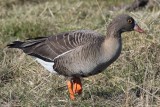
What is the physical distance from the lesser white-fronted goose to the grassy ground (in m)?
0.30

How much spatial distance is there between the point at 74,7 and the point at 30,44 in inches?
171

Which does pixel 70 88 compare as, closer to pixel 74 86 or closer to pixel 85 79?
pixel 74 86

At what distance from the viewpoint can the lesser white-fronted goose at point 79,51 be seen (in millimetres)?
6133

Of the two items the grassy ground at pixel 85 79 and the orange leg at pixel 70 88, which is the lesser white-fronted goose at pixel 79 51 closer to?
the orange leg at pixel 70 88

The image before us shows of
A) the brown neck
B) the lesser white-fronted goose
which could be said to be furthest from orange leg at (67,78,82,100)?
the brown neck

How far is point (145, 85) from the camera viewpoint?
6375 millimetres

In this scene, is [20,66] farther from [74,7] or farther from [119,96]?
[74,7]

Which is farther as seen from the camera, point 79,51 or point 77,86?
point 77,86

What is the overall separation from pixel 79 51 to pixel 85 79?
1150 millimetres

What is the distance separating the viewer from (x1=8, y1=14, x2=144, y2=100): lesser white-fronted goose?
6.13m

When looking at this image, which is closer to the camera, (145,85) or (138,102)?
(138,102)

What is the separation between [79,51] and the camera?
6.21m

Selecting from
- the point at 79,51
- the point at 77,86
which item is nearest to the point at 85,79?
the point at 77,86

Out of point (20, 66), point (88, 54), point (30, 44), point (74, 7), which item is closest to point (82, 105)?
point (88, 54)
